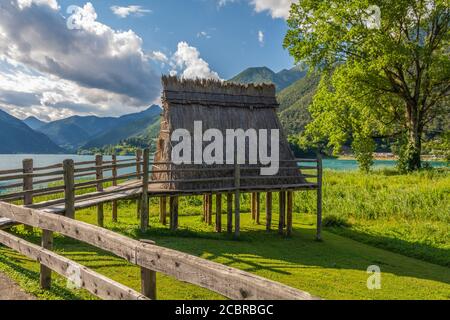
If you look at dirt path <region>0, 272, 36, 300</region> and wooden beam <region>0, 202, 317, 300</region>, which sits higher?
wooden beam <region>0, 202, 317, 300</region>

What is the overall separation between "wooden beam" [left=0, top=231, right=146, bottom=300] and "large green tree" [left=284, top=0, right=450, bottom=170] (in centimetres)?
2307

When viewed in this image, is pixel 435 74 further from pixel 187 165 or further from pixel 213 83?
pixel 187 165

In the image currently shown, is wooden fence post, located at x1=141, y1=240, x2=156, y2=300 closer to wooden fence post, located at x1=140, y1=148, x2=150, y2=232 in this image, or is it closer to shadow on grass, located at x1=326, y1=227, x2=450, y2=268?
wooden fence post, located at x1=140, y1=148, x2=150, y2=232

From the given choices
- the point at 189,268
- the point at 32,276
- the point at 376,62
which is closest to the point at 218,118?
the point at 32,276

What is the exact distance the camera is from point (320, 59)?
88.4ft

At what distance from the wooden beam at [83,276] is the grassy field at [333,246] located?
1.79 ft

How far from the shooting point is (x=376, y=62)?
78.3 ft

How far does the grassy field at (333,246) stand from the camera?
7.88 meters

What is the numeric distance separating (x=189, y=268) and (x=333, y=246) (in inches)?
432

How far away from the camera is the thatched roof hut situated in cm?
1345

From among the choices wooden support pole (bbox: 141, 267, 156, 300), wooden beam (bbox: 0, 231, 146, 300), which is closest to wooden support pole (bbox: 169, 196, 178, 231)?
wooden beam (bbox: 0, 231, 146, 300)

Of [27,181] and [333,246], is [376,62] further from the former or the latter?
[27,181]
